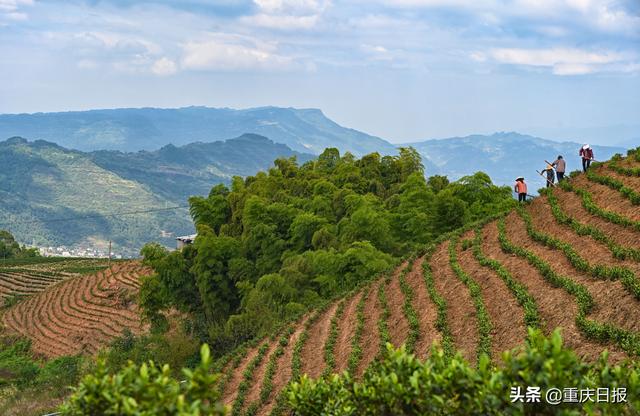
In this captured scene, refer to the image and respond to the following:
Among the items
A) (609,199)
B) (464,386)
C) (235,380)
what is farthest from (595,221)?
(464,386)

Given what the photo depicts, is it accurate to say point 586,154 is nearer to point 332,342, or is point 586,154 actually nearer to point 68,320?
point 332,342

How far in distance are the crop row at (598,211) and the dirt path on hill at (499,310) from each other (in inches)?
155

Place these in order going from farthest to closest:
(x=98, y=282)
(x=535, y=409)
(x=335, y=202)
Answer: (x=98, y=282) → (x=335, y=202) → (x=535, y=409)

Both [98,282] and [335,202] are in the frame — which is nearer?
[335,202]

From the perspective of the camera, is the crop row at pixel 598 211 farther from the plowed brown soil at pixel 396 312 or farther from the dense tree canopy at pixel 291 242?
the dense tree canopy at pixel 291 242

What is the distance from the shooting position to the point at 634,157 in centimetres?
2384

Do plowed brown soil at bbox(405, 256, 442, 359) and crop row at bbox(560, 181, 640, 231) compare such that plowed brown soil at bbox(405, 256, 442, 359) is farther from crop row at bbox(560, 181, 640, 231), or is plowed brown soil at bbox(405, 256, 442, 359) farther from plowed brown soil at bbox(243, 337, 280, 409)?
crop row at bbox(560, 181, 640, 231)

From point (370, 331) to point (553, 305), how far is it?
23.9 ft

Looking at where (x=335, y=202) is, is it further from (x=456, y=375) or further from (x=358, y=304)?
(x=456, y=375)

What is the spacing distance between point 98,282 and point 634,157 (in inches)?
2159

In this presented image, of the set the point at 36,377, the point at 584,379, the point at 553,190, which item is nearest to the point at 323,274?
the point at 553,190

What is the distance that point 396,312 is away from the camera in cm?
2231

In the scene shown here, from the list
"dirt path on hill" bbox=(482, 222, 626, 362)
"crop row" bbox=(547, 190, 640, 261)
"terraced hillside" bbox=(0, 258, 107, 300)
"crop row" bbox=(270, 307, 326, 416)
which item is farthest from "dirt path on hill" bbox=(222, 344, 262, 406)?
"terraced hillside" bbox=(0, 258, 107, 300)

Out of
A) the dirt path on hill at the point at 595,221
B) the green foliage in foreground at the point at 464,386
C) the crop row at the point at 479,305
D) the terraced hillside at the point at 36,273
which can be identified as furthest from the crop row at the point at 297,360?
the terraced hillside at the point at 36,273
